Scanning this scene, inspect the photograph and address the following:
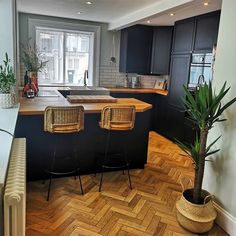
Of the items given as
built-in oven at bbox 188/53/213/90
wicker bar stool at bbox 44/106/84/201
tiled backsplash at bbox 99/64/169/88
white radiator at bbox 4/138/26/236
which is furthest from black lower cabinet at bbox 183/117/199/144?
white radiator at bbox 4/138/26/236

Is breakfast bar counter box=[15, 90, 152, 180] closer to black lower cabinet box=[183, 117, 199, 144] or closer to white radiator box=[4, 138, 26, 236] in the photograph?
black lower cabinet box=[183, 117, 199, 144]

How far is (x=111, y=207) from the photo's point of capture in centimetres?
267

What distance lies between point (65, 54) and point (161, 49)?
2.12 m

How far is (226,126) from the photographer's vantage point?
7.79 feet

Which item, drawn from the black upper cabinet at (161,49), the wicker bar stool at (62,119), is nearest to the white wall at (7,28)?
the wicker bar stool at (62,119)

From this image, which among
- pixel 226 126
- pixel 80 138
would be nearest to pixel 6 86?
pixel 80 138

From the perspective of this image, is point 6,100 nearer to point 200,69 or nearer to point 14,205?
point 14,205

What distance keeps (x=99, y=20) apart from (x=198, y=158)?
162 inches

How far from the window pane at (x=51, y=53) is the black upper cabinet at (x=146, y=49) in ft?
4.60

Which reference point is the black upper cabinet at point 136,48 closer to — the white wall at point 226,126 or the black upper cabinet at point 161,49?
the black upper cabinet at point 161,49

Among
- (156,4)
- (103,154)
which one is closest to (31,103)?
(103,154)

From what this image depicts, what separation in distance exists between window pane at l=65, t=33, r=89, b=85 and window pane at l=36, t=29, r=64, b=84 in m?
0.15

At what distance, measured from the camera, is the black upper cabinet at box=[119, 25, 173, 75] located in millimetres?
5504

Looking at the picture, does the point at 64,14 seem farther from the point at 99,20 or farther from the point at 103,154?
the point at 103,154
